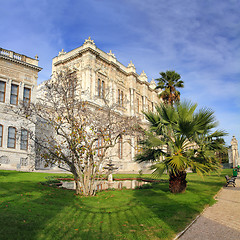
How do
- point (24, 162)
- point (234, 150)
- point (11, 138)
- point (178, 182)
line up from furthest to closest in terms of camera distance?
1. point (234, 150)
2. point (24, 162)
3. point (11, 138)
4. point (178, 182)

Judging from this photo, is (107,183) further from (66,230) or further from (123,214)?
(66,230)

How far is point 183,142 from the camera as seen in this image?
10.0m

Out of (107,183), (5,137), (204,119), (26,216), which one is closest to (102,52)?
(5,137)

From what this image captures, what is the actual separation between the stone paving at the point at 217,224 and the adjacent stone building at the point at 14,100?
1485cm

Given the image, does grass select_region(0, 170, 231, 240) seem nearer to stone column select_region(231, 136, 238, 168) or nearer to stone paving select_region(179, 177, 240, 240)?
stone paving select_region(179, 177, 240, 240)

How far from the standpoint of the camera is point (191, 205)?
7.75 m

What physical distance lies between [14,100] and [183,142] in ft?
53.6

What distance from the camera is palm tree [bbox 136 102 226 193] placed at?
30.2ft

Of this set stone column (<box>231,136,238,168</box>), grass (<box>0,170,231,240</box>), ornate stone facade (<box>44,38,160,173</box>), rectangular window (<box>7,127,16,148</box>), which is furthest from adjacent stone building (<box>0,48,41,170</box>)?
stone column (<box>231,136,238,168</box>)

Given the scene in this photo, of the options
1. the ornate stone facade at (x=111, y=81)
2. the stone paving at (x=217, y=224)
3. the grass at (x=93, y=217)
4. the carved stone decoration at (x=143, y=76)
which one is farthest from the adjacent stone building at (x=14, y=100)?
the carved stone decoration at (x=143, y=76)

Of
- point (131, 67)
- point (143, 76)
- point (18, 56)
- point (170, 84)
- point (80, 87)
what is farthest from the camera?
point (143, 76)

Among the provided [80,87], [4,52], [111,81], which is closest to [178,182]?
[80,87]

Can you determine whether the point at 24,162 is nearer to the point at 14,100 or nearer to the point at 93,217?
the point at 14,100

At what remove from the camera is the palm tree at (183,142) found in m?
9.20
